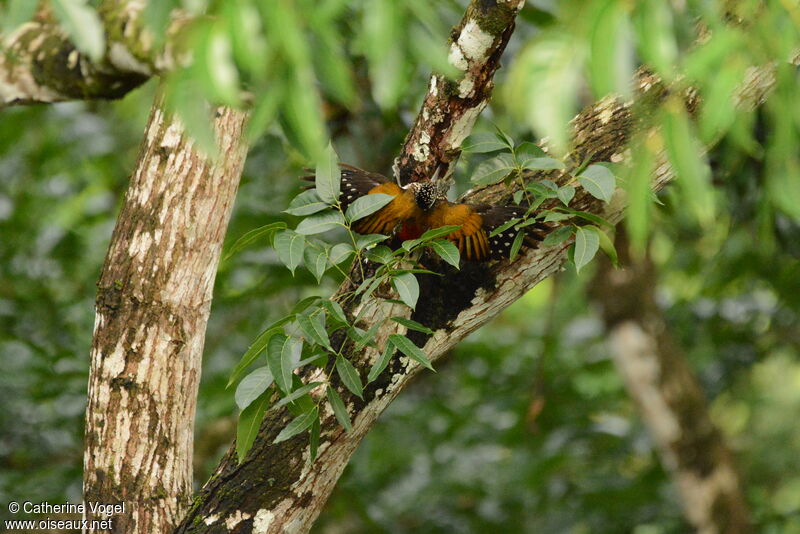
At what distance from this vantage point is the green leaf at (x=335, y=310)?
1.40 metres

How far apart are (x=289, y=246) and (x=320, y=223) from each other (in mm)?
73

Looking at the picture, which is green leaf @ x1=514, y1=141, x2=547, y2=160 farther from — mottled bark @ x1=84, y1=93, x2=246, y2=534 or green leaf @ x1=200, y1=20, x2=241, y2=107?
green leaf @ x1=200, y1=20, x2=241, y2=107

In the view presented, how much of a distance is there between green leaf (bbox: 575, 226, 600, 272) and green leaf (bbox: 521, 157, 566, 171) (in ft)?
0.38

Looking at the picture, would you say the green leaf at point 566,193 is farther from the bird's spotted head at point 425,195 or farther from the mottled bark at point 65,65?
the mottled bark at point 65,65

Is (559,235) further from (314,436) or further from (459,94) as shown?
(314,436)

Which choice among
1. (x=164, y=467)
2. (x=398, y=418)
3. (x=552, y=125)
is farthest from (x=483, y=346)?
(x=552, y=125)

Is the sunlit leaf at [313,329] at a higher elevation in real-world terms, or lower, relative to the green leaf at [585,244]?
higher

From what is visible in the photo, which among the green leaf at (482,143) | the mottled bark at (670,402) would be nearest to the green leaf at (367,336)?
the green leaf at (482,143)

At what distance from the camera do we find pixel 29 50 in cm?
234

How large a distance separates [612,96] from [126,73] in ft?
4.28

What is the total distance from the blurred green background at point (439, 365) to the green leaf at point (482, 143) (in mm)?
903

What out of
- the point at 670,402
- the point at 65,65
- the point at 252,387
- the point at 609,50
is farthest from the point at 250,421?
the point at 670,402

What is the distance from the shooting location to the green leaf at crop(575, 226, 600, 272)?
138 centimetres

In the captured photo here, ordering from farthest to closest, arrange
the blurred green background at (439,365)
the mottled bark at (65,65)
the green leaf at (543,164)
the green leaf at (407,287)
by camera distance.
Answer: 1. the blurred green background at (439,365)
2. the mottled bark at (65,65)
3. the green leaf at (543,164)
4. the green leaf at (407,287)
